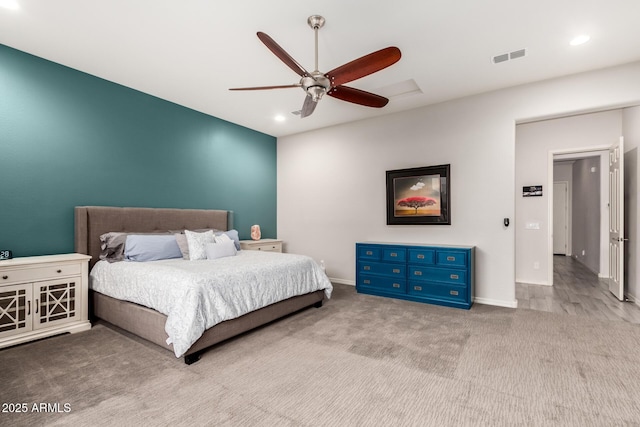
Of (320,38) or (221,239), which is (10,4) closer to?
(320,38)

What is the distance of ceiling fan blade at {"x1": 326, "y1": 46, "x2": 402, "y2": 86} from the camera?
7.48ft

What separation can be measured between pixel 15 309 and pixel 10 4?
8.61ft

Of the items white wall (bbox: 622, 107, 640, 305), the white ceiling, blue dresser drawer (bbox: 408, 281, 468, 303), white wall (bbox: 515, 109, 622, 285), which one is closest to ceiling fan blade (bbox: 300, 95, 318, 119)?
the white ceiling

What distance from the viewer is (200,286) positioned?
2549mm

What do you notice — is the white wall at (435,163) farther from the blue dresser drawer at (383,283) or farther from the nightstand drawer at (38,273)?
the nightstand drawer at (38,273)

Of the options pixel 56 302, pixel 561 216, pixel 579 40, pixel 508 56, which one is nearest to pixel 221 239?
pixel 56 302

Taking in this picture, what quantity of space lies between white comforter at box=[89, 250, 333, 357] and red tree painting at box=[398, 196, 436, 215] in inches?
77.7

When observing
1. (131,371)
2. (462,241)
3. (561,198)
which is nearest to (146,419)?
(131,371)

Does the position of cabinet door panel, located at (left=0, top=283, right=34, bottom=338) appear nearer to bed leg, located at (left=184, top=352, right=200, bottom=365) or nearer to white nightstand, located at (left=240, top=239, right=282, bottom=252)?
bed leg, located at (left=184, top=352, right=200, bottom=365)

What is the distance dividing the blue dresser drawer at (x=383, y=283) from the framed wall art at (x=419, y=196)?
94 cm

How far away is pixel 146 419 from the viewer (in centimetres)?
179

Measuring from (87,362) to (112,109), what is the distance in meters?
2.97

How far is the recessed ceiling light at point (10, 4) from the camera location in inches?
96.5

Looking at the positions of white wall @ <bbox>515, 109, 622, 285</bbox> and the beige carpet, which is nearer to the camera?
the beige carpet
